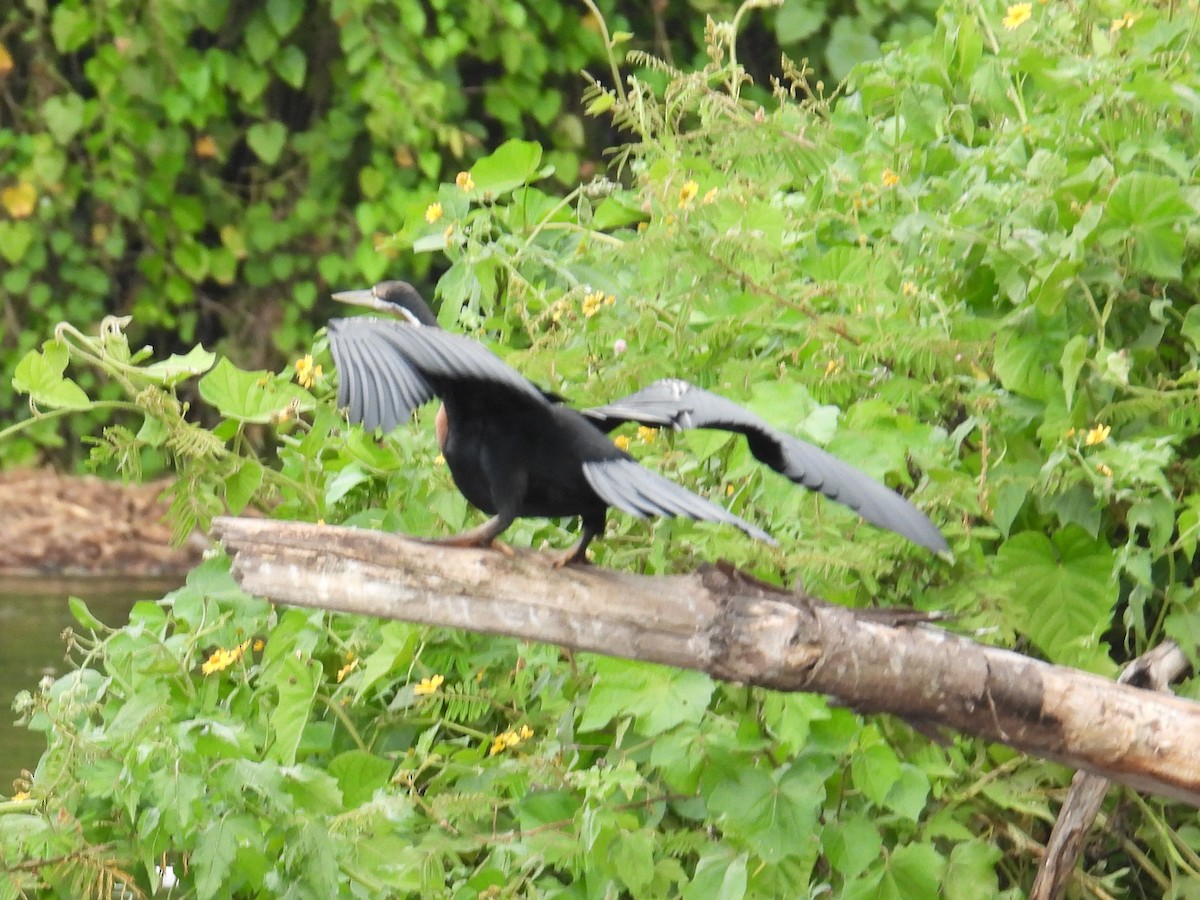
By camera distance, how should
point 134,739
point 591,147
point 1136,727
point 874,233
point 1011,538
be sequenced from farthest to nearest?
point 591,147, point 874,233, point 134,739, point 1011,538, point 1136,727

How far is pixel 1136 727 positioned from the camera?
1425 mm

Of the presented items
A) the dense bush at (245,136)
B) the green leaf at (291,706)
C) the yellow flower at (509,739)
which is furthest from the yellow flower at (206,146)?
the yellow flower at (509,739)

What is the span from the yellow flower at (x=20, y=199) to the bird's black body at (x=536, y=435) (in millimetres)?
3694

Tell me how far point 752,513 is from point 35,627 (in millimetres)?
2347

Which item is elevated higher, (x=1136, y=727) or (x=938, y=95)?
(x=938, y=95)

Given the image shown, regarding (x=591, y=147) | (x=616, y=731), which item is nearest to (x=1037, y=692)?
(x=616, y=731)

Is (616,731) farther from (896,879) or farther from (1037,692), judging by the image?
(1037,692)

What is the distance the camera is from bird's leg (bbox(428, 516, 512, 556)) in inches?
57.9

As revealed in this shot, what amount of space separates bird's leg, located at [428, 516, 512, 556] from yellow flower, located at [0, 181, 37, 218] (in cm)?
381

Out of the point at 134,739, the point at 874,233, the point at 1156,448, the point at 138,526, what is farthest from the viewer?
the point at 138,526

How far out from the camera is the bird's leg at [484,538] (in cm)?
147

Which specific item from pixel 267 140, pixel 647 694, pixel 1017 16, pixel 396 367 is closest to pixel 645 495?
pixel 396 367

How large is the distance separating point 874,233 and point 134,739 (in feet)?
3.74

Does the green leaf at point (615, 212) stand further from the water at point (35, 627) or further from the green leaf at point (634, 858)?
the water at point (35, 627)
